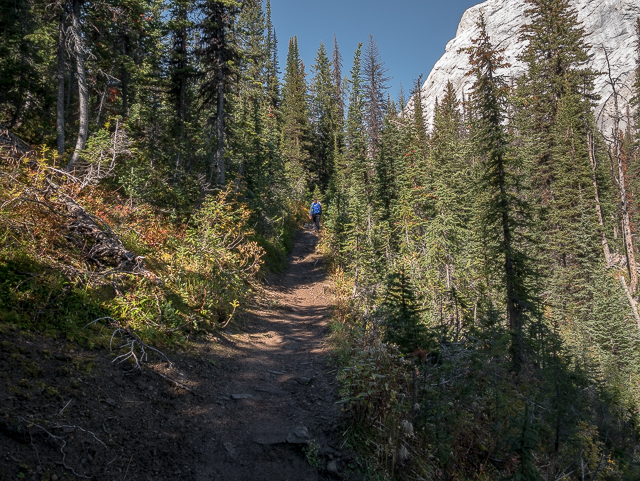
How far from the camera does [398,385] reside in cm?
481

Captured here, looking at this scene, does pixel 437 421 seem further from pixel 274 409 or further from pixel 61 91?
pixel 61 91

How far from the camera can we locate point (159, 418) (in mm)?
3961

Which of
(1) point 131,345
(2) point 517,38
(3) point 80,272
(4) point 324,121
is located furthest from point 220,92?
(2) point 517,38

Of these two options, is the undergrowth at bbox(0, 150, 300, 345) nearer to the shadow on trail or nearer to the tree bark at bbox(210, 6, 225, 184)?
the shadow on trail

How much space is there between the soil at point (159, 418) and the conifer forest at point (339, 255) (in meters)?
0.04

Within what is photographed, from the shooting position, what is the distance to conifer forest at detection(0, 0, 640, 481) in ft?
13.7

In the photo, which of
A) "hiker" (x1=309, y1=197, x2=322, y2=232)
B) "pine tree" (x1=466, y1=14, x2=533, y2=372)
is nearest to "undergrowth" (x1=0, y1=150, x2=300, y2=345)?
"pine tree" (x1=466, y1=14, x2=533, y2=372)

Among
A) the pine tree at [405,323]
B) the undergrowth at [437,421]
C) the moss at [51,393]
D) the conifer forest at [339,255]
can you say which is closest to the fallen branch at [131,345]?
the conifer forest at [339,255]

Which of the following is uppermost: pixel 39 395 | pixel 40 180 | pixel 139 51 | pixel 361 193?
pixel 139 51

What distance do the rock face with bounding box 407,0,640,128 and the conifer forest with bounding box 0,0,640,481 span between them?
3979 cm

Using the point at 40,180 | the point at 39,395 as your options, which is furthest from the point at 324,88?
the point at 39,395

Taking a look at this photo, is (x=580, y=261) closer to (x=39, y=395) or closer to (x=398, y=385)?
(x=398, y=385)

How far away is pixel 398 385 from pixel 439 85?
349ft

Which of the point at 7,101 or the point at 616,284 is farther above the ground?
the point at 7,101
